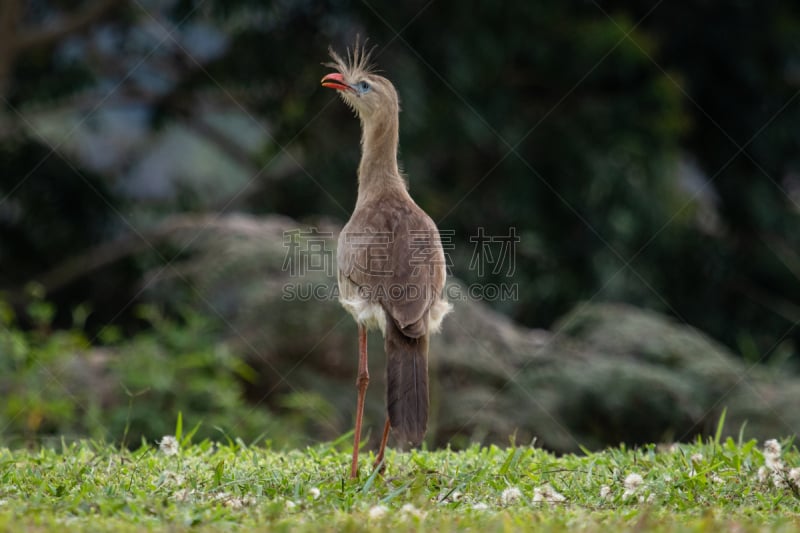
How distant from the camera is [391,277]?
13.5 feet

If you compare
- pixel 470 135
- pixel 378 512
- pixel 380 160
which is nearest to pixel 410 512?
pixel 378 512

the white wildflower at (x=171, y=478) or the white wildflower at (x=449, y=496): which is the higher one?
the white wildflower at (x=171, y=478)

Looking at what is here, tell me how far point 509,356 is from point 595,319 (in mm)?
907

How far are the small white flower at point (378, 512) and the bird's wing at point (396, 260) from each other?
953 millimetres

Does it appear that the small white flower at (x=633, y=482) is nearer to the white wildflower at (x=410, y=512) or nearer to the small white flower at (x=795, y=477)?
the small white flower at (x=795, y=477)

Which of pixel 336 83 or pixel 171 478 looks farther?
pixel 336 83

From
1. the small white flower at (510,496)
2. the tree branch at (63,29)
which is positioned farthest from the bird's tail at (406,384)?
the tree branch at (63,29)

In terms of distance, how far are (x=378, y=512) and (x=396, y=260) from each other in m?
1.41

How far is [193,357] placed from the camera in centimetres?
593

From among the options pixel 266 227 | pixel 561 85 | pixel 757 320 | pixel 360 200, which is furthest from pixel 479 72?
pixel 360 200

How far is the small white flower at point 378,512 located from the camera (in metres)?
2.98

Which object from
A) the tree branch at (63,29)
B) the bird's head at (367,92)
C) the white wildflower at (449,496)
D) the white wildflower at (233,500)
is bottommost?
the white wildflower at (449,496)

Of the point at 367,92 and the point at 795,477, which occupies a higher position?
the point at 367,92

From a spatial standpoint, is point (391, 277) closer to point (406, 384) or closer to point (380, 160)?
point (406, 384)
